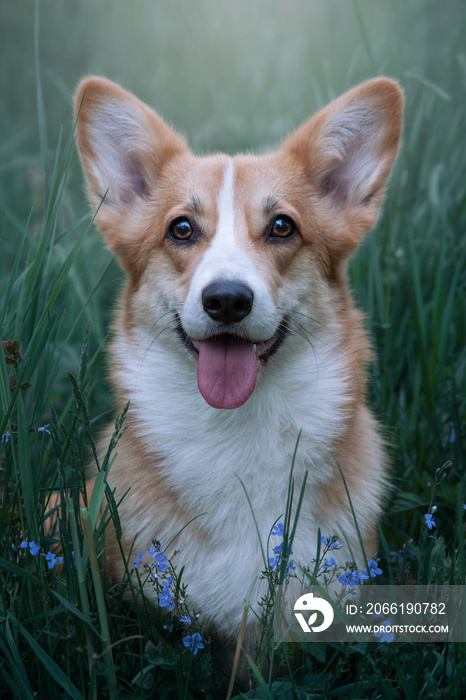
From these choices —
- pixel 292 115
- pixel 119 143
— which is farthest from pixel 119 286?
pixel 292 115

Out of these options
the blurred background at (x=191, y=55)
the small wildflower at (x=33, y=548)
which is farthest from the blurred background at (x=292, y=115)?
the small wildflower at (x=33, y=548)

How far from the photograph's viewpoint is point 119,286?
3.67 metres

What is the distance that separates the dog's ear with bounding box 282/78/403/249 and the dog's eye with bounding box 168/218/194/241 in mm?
664

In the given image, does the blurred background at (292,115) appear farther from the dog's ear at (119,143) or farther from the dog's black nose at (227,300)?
the dog's black nose at (227,300)

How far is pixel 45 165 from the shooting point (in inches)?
92.1

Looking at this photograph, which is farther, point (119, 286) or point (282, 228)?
point (119, 286)

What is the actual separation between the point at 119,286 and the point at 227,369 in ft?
4.96

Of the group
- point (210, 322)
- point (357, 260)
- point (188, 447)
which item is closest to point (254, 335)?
point (210, 322)

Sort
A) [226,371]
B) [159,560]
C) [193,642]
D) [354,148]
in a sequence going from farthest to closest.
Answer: [354,148], [226,371], [159,560], [193,642]

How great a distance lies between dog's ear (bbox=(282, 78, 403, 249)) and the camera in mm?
2713

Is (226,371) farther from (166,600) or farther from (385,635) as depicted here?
(385,635)

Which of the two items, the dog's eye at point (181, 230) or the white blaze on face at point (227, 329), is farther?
the dog's eye at point (181, 230)

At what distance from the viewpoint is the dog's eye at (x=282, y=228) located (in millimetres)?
2611

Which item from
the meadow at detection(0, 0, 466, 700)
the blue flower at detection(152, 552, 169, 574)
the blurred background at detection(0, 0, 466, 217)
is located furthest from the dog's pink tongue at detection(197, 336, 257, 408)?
the blurred background at detection(0, 0, 466, 217)
